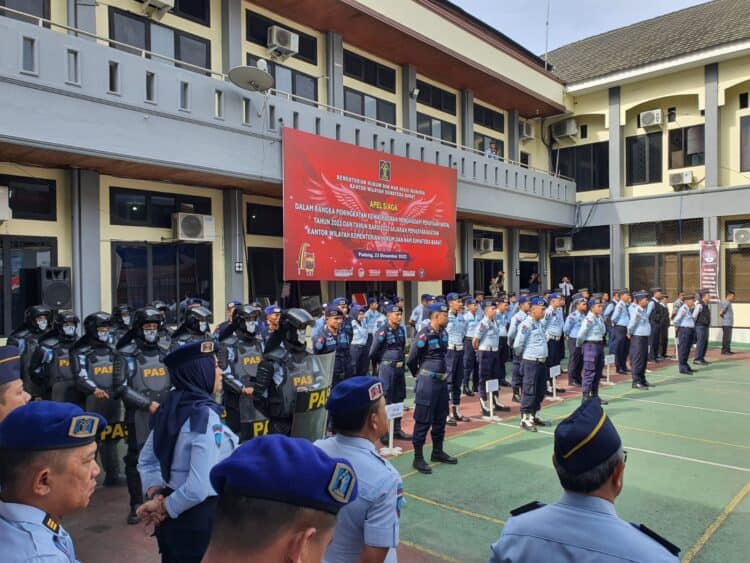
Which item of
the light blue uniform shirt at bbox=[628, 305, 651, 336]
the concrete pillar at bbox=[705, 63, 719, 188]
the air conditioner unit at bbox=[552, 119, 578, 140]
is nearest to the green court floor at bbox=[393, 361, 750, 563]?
the light blue uniform shirt at bbox=[628, 305, 651, 336]

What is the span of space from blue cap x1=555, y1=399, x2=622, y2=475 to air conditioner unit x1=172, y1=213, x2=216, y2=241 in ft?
34.5

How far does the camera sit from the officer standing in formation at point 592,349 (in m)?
9.58

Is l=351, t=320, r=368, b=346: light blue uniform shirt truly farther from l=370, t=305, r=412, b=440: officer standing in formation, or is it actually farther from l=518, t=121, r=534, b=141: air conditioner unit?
l=518, t=121, r=534, b=141: air conditioner unit

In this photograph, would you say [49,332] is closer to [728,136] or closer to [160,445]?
[160,445]

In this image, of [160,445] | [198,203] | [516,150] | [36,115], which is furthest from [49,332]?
[516,150]

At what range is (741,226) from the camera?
18719mm

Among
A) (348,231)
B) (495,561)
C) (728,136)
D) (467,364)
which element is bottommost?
(467,364)

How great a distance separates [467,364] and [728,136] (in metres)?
14.3

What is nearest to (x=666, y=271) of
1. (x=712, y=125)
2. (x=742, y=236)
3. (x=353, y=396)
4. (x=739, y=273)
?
(x=739, y=273)

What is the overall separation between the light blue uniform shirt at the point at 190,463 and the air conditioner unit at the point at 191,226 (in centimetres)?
899

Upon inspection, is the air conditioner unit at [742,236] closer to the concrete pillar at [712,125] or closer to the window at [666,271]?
the window at [666,271]

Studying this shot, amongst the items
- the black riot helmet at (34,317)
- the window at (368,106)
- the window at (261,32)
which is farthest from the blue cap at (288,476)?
the window at (368,106)

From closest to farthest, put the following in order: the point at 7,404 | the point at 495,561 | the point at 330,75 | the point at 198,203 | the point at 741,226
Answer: the point at 495,561 < the point at 7,404 < the point at 198,203 < the point at 330,75 < the point at 741,226

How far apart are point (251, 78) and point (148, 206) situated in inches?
130
